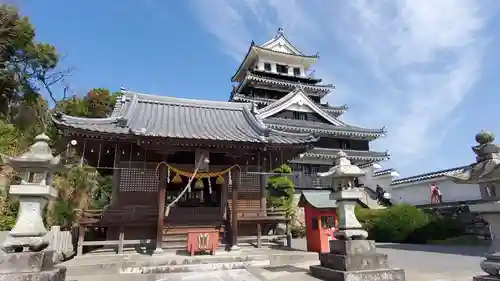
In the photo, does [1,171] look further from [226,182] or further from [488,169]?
[488,169]

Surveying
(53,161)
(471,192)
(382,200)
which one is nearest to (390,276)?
(53,161)

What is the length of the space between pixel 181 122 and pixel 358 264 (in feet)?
32.7

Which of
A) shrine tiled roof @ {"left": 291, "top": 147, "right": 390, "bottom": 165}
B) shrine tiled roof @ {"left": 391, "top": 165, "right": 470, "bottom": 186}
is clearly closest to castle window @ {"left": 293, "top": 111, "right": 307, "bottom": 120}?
shrine tiled roof @ {"left": 291, "top": 147, "right": 390, "bottom": 165}

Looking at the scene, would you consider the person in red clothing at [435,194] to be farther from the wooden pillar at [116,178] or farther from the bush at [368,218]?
the wooden pillar at [116,178]

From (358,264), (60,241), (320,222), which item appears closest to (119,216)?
(60,241)

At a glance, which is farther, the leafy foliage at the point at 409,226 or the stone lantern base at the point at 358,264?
the leafy foliage at the point at 409,226

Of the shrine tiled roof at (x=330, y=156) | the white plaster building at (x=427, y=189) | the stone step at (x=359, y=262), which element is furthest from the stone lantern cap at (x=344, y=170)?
the shrine tiled roof at (x=330, y=156)

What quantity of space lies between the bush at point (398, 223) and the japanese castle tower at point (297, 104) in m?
10.6

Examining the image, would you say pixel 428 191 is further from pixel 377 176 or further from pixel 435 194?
pixel 377 176

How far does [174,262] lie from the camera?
9.25m

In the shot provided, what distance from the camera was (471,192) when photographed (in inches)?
691

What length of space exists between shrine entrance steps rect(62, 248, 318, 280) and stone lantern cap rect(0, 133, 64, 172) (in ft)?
10.7

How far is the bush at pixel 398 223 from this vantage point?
16.2 m

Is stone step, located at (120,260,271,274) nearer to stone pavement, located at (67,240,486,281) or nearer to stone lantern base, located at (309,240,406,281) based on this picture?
stone pavement, located at (67,240,486,281)
